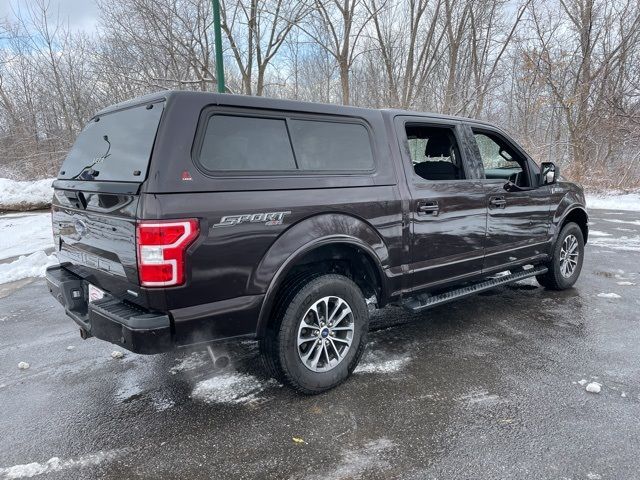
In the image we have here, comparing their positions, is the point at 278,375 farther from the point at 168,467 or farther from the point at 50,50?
the point at 50,50

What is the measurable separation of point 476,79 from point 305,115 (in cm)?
2057

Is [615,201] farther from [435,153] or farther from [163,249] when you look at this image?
[163,249]

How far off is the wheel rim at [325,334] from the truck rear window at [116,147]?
56.5 inches

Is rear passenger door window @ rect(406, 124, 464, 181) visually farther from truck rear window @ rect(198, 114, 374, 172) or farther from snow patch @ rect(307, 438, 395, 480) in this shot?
snow patch @ rect(307, 438, 395, 480)

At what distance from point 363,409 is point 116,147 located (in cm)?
237

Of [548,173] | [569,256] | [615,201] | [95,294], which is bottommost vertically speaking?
[569,256]

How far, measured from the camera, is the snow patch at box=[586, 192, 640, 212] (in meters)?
13.8

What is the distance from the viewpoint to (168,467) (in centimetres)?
235

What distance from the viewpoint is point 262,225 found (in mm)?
2650

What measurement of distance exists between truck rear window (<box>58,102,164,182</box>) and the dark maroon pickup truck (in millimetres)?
14

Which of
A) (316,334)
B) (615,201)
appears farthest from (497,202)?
(615,201)

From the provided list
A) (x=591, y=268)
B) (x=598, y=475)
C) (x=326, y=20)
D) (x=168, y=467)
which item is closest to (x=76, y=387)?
(x=168, y=467)

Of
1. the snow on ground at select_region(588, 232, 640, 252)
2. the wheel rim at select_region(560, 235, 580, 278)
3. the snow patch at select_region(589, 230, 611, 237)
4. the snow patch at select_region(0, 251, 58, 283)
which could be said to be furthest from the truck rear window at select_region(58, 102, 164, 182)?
the snow patch at select_region(589, 230, 611, 237)

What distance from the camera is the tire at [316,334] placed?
2.84 m
